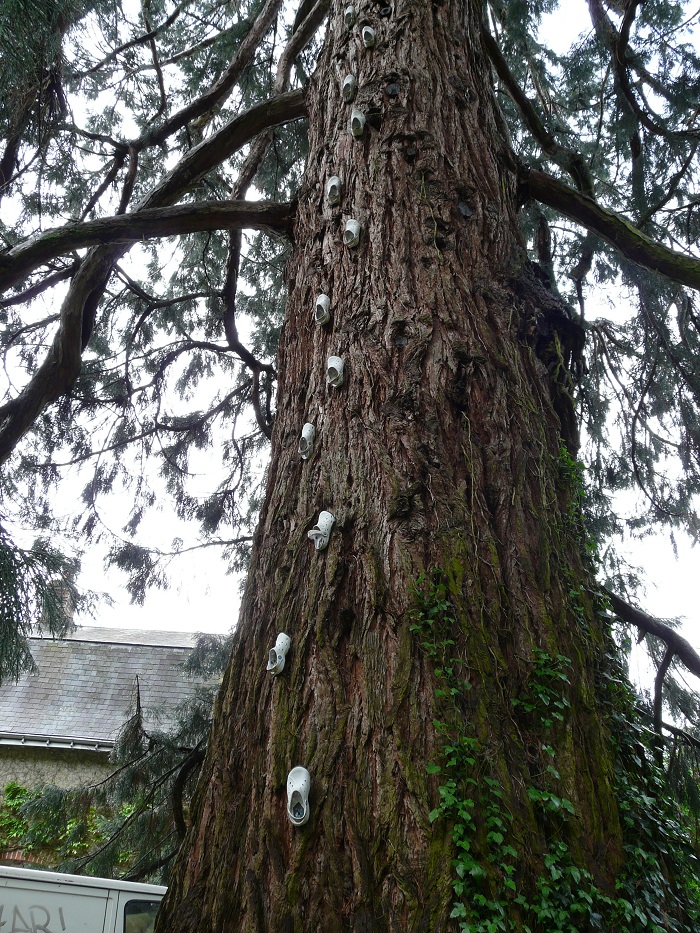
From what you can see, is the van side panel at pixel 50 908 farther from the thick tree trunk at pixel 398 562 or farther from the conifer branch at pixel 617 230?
the conifer branch at pixel 617 230

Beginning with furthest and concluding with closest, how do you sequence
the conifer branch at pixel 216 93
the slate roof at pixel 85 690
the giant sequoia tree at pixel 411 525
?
1. the slate roof at pixel 85 690
2. the conifer branch at pixel 216 93
3. the giant sequoia tree at pixel 411 525

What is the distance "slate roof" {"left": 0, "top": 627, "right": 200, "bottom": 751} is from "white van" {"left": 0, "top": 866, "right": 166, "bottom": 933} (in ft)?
19.9

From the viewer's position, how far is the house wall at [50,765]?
32.6 ft

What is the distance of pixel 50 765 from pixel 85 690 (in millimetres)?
1470

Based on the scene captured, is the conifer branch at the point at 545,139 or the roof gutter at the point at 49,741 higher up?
the conifer branch at the point at 545,139

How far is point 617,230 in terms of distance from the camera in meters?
2.71

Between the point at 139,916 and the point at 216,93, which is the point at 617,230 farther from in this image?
the point at 139,916

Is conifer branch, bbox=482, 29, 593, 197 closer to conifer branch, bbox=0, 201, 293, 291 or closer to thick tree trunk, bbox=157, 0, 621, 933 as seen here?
thick tree trunk, bbox=157, 0, 621, 933

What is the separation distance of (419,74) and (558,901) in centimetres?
284

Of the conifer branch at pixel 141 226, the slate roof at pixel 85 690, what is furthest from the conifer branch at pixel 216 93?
the slate roof at pixel 85 690

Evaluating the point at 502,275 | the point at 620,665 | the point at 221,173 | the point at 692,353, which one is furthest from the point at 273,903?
the point at 221,173

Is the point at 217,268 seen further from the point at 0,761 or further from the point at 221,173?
the point at 0,761

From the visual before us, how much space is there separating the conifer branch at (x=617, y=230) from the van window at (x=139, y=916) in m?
4.08

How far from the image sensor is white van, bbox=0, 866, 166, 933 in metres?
3.44
